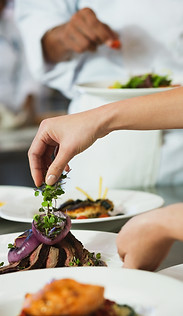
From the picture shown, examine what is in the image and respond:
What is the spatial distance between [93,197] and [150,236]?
42.5 inches

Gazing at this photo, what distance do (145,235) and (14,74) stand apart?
537cm

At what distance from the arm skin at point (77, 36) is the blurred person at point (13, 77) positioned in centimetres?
284

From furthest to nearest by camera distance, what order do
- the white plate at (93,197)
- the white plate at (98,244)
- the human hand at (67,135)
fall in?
the white plate at (93,197), the white plate at (98,244), the human hand at (67,135)

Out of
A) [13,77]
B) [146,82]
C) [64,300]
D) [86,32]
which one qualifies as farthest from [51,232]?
[13,77]

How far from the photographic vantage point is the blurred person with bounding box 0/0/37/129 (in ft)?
19.9

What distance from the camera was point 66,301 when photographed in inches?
32.3

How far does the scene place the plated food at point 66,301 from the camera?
0.82 meters

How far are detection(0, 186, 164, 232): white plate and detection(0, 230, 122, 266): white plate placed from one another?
0.13 metres

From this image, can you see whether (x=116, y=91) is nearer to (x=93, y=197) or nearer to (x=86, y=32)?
(x=93, y=197)

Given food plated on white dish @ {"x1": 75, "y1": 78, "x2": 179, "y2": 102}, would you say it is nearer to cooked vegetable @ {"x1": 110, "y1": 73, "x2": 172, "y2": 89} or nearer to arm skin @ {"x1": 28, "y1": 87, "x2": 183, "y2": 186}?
cooked vegetable @ {"x1": 110, "y1": 73, "x2": 172, "y2": 89}

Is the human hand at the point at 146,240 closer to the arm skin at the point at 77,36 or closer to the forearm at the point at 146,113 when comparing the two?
the forearm at the point at 146,113

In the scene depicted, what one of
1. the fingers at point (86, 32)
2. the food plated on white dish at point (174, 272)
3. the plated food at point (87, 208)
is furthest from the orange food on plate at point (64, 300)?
the fingers at point (86, 32)

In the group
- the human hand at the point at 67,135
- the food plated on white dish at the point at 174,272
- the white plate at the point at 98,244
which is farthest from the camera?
the white plate at the point at 98,244

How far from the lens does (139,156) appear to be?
240cm
